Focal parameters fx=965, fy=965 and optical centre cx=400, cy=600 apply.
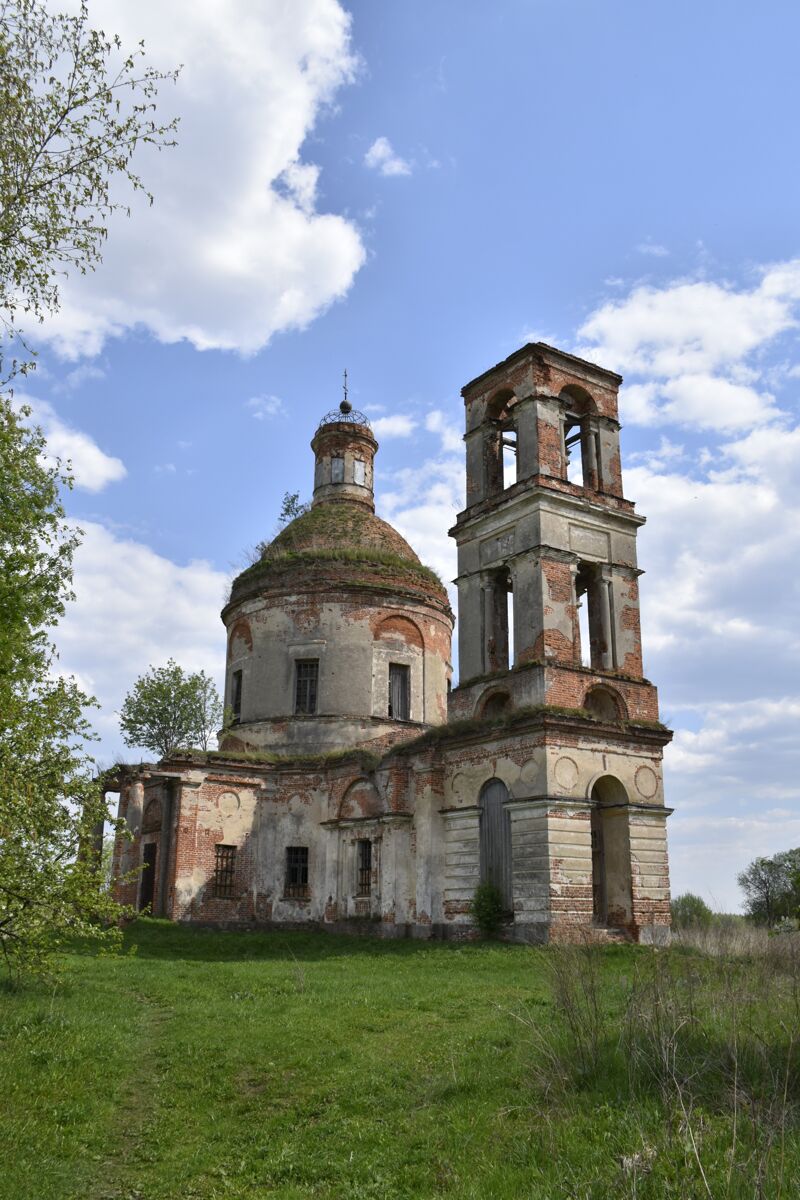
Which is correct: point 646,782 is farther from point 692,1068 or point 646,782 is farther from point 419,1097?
point 692,1068

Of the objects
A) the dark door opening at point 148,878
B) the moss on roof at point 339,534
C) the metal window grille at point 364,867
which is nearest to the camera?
the metal window grille at point 364,867

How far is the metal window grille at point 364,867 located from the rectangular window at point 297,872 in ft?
7.16

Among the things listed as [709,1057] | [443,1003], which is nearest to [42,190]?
[709,1057]

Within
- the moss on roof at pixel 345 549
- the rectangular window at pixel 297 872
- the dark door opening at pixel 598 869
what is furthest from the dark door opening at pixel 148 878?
the dark door opening at pixel 598 869

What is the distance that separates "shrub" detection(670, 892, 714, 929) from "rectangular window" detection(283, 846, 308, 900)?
9257mm

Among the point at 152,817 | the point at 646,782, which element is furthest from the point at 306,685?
the point at 646,782

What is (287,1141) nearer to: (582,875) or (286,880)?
(582,875)

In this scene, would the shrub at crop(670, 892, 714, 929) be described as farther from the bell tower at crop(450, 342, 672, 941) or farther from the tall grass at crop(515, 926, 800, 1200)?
the tall grass at crop(515, 926, 800, 1200)

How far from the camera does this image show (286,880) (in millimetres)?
25188

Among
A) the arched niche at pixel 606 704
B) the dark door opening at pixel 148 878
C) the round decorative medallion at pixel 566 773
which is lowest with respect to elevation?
the dark door opening at pixel 148 878

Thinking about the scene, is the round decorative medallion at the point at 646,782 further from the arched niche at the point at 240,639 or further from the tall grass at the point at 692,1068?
the arched niche at the point at 240,639

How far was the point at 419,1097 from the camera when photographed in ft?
25.7

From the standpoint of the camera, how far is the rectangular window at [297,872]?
25.1 metres

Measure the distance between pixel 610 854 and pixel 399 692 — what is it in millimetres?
9645
